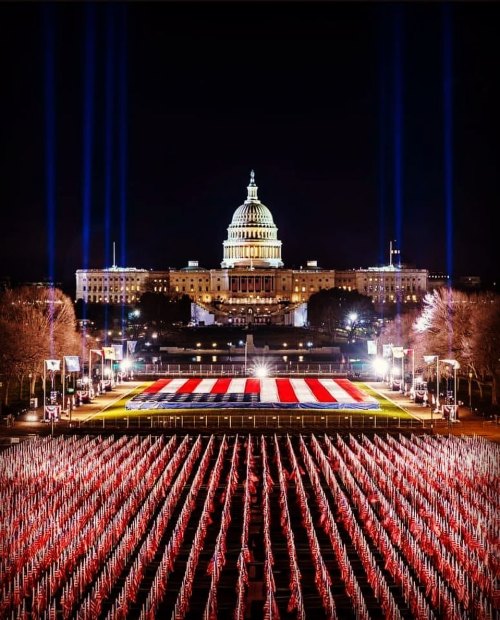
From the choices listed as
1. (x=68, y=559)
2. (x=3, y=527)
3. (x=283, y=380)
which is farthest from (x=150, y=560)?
(x=283, y=380)

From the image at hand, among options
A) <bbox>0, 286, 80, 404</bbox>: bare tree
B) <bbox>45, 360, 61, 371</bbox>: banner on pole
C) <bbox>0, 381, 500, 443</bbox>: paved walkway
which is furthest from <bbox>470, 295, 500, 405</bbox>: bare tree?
<bbox>0, 286, 80, 404</bbox>: bare tree

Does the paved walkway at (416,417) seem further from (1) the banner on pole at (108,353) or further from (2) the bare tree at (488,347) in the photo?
(2) the bare tree at (488,347)

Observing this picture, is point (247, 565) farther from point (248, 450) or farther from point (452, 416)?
point (452, 416)

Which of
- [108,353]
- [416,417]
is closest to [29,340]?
[108,353]

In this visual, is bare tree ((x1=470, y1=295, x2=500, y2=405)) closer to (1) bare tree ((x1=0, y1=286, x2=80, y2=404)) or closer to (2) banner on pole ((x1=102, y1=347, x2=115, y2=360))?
(2) banner on pole ((x1=102, y1=347, x2=115, y2=360))

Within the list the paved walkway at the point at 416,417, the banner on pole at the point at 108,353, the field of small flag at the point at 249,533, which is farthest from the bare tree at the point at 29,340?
the field of small flag at the point at 249,533

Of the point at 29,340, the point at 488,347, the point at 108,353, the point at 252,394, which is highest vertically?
the point at 29,340

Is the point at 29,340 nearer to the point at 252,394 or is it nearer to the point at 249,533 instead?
the point at 252,394
